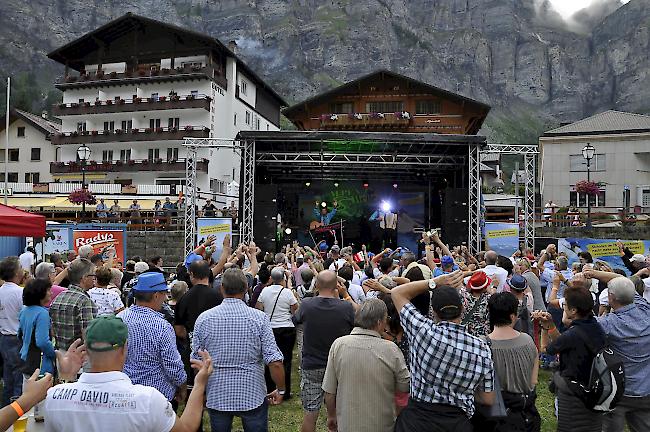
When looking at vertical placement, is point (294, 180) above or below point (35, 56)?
below

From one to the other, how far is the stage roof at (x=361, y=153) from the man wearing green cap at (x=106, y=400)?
16.8 m

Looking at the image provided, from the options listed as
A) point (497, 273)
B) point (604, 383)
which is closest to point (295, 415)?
point (497, 273)

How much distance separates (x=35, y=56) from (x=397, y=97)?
271ft

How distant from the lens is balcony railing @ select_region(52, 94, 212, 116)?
4103 cm

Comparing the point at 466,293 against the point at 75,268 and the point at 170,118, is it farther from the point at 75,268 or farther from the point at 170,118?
the point at 170,118

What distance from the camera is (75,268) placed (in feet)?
18.6

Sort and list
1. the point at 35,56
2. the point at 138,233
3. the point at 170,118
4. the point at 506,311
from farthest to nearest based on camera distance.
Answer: the point at 35,56 < the point at 170,118 < the point at 138,233 < the point at 506,311

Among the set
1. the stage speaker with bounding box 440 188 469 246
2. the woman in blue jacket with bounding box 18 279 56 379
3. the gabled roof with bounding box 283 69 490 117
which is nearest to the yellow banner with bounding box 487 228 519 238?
the stage speaker with bounding box 440 188 469 246

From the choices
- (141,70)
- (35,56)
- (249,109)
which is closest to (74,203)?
(141,70)

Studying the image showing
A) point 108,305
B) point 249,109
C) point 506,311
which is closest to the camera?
point 506,311

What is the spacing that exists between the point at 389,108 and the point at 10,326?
3276cm

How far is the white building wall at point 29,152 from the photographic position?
4900 cm

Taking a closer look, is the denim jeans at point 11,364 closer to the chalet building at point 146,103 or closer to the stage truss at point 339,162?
the stage truss at point 339,162

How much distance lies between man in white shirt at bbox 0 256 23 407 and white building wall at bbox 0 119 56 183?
46721mm
